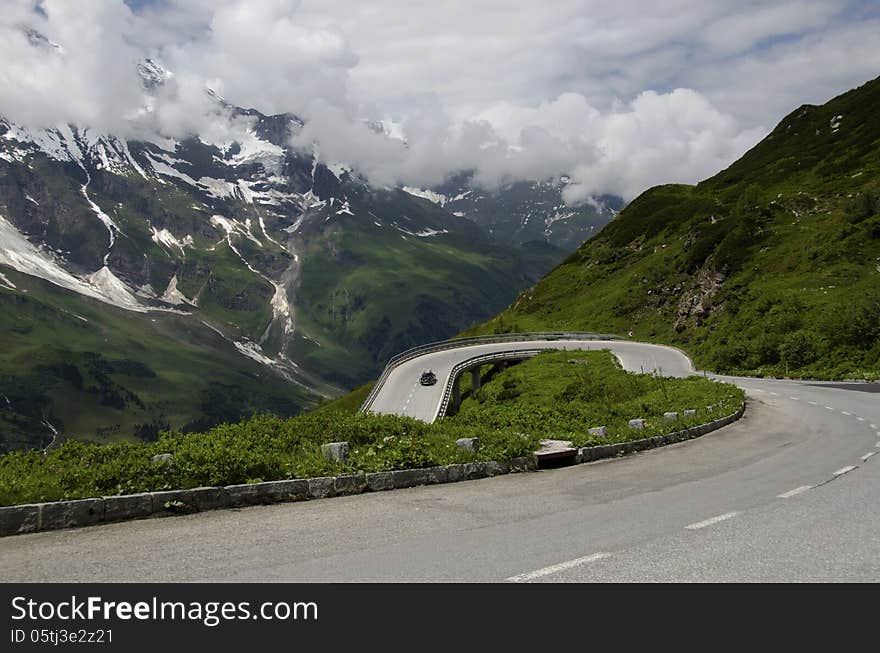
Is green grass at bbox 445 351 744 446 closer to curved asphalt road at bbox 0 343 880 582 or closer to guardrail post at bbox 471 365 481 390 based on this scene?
guardrail post at bbox 471 365 481 390

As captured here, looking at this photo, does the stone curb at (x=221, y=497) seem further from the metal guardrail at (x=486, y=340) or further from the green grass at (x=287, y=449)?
the metal guardrail at (x=486, y=340)

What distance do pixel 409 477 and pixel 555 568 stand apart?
677 centimetres

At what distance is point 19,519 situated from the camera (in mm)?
9297

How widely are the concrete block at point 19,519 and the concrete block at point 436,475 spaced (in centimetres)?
730

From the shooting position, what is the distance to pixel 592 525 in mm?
10164

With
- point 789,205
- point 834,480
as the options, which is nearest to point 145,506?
point 834,480

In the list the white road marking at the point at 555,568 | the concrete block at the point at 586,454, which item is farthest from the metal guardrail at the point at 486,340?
the white road marking at the point at 555,568

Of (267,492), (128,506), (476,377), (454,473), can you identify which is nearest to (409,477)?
(454,473)

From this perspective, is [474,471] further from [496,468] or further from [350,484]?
[350,484]

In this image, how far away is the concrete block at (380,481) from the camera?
13508 millimetres

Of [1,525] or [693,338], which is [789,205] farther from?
[1,525]

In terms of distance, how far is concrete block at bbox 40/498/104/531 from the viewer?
9539 mm

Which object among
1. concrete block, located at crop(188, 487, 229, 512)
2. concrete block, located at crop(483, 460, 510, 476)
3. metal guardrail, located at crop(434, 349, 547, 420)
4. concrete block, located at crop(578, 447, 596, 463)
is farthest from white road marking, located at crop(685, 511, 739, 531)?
metal guardrail, located at crop(434, 349, 547, 420)
